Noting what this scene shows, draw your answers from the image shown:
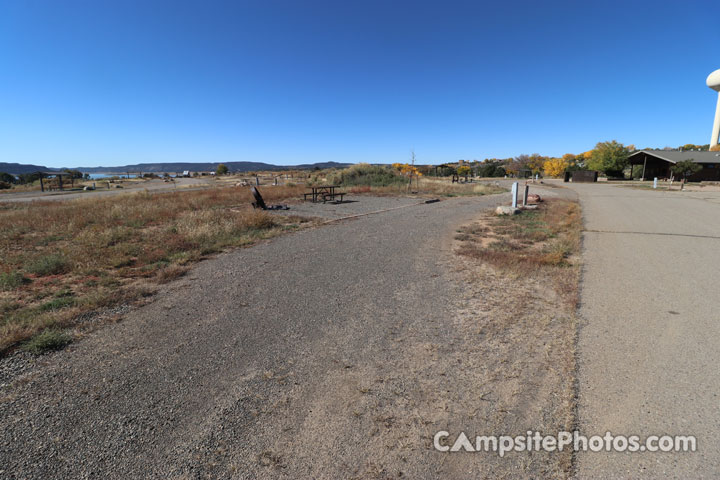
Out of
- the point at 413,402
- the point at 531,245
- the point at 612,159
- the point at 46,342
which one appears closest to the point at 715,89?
the point at 612,159

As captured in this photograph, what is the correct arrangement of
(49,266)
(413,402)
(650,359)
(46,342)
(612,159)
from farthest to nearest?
(612,159), (49,266), (46,342), (650,359), (413,402)

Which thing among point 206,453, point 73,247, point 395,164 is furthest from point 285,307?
point 395,164

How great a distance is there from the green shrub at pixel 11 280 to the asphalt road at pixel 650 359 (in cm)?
802

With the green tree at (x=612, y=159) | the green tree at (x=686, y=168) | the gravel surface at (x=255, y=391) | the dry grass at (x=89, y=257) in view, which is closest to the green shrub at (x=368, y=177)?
the dry grass at (x=89, y=257)

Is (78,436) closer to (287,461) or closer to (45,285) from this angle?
(287,461)

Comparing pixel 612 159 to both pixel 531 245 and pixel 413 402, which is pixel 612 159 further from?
pixel 413 402

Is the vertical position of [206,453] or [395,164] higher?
[395,164]

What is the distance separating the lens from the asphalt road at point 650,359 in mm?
1990

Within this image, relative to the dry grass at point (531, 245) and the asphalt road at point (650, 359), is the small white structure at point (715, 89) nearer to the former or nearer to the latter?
the dry grass at point (531, 245)

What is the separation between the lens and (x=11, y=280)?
17.7 ft

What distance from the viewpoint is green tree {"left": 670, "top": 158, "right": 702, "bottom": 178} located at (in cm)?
3759

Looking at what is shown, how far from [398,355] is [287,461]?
4.84 ft

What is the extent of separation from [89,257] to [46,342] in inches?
172

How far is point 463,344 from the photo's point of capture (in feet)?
11.0
